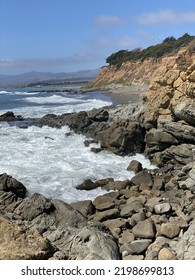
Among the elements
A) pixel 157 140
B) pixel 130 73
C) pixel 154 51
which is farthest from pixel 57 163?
pixel 130 73

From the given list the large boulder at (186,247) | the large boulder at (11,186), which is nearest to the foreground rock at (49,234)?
the large boulder at (11,186)

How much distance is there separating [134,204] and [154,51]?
222ft

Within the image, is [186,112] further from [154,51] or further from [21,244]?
[154,51]

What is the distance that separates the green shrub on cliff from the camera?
69688mm

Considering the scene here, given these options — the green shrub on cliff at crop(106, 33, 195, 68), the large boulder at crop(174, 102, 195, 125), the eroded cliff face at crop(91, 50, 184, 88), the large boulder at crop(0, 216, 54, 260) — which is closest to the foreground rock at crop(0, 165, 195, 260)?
the large boulder at crop(0, 216, 54, 260)

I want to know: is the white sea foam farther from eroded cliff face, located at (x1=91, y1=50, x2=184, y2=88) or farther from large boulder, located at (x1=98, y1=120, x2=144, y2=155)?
eroded cliff face, located at (x1=91, y1=50, x2=184, y2=88)

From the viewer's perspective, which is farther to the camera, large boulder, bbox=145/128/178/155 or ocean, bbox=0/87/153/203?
large boulder, bbox=145/128/178/155

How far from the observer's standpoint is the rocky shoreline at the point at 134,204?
8164 mm

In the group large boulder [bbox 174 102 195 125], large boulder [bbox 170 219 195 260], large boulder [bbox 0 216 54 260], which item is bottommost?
large boulder [bbox 170 219 195 260]

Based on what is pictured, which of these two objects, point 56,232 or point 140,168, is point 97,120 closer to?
point 140,168

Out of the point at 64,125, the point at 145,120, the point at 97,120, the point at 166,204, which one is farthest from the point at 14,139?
the point at 166,204

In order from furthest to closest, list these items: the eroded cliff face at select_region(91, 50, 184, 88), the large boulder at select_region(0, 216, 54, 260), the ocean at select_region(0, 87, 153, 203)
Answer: the eroded cliff face at select_region(91, 50, 184, 88) → the ocean at select_region(0, 87, 153, 203) → the large boulder at select_region(0, 216, 54, 260)

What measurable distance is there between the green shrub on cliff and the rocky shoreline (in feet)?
154

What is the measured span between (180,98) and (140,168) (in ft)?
14.9
